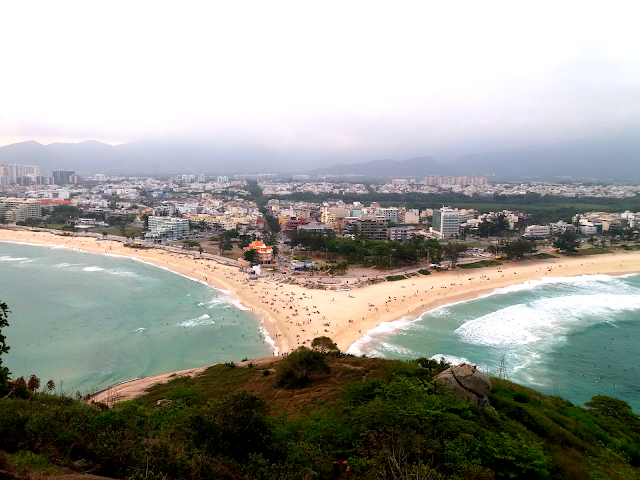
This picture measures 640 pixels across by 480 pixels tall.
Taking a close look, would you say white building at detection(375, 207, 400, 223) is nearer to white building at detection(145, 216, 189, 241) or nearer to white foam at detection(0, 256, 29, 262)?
white building at detection(145, 216, 189, 241)

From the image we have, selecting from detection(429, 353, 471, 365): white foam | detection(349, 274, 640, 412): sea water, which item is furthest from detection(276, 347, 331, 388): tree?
detection(429, 353, 471, 365): white foam

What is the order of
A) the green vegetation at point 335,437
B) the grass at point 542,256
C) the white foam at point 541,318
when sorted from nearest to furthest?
the green vegetation at point 335,437 < the white foam at point 541,318 < the grass at point 542,256

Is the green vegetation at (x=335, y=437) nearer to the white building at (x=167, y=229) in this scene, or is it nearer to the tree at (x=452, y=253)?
the tree at (x=452, y=253)

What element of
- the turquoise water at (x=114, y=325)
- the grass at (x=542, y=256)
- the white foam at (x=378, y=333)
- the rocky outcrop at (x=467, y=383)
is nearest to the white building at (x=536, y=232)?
the grass at (x=542, y=256)

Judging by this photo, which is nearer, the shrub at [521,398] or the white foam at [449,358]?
the shrub at [521,398]

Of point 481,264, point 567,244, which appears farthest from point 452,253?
point 567,244

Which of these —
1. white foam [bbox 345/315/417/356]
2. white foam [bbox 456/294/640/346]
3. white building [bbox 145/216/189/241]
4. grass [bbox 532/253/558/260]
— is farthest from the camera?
white building [bbox 145/216/189/241]

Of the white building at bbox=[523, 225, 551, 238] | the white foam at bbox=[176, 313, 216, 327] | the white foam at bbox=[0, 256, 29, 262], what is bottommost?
the white foam at bbox=[176, 313, 216, 327]

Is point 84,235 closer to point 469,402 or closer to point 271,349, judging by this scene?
point 271,349
